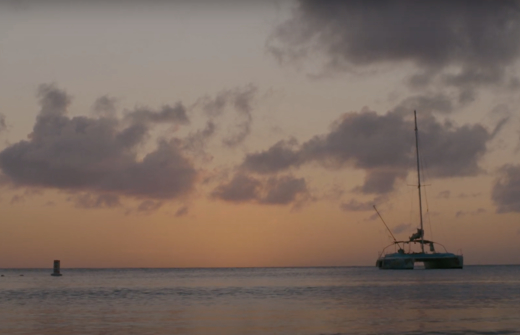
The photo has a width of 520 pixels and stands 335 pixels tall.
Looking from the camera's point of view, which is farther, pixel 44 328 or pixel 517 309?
pixel 517 309

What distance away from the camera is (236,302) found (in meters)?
87.1

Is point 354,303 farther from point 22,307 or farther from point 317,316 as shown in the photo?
point 22,307

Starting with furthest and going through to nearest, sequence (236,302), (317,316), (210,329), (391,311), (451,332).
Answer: (236,302) < (391,311) < (317,316) < (210,329) < (451,332)

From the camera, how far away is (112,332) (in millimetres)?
53062

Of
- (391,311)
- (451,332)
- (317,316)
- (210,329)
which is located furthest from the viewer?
(391,311)

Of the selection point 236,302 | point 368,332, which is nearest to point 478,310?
point 368,332

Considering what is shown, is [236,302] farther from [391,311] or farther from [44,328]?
[44,328]

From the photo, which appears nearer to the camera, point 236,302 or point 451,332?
point 451,332

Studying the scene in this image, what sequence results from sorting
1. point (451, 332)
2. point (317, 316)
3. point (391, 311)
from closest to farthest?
point (451, 332)
point (317, 316)
point (391, 311)

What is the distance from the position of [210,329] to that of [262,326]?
429 centimetres

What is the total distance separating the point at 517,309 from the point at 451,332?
23.7m

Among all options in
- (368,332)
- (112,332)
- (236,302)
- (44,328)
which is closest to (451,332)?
(368,332)

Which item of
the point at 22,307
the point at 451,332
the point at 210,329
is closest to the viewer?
the point at 451,332

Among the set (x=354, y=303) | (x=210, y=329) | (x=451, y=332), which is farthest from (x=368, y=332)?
(x=354, y=303)
